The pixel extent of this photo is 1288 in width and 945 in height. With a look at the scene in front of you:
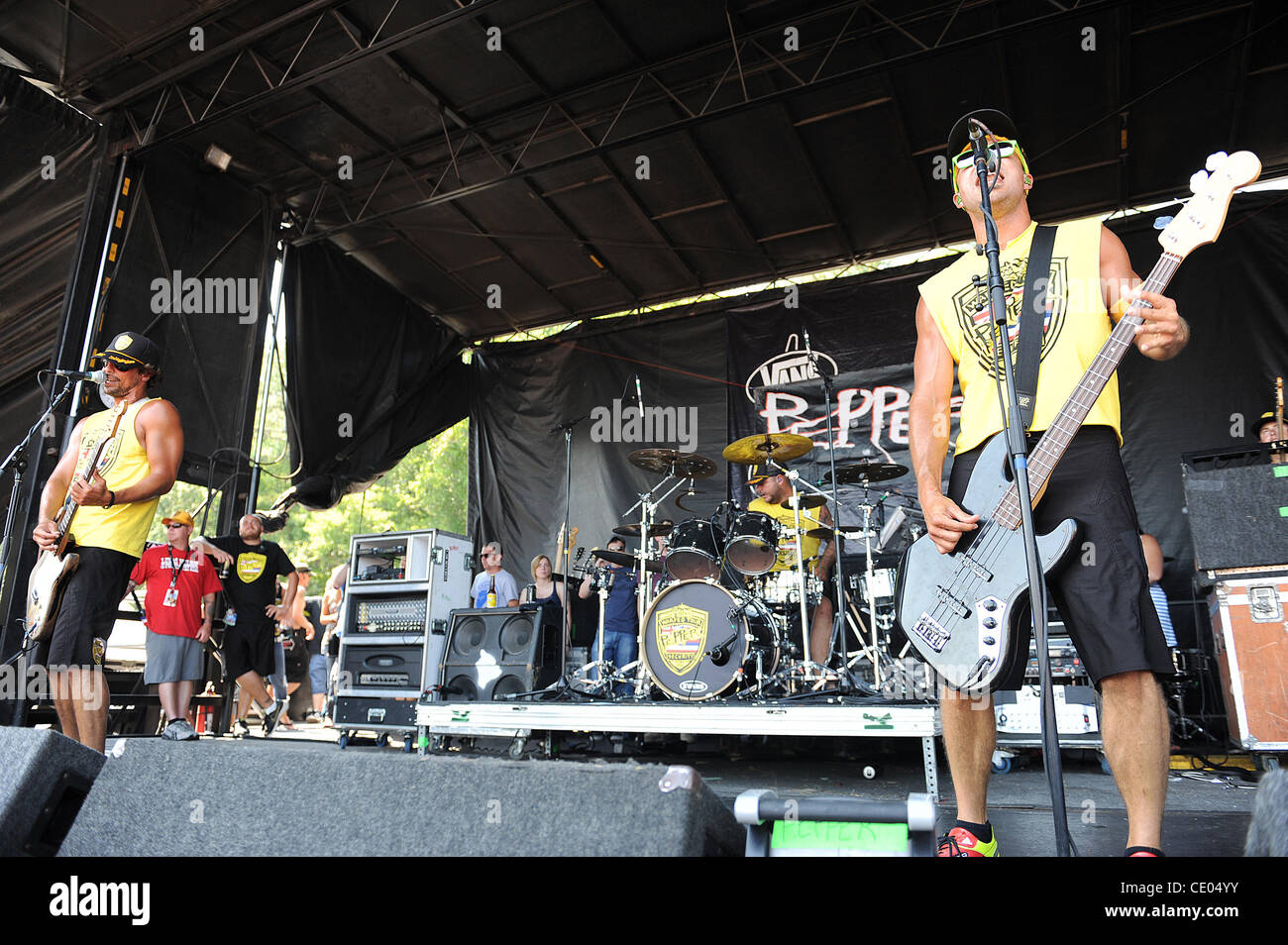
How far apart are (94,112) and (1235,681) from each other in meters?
10.1

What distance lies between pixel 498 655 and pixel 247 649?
94.5 inches

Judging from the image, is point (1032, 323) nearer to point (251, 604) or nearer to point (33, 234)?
point (251, 604)

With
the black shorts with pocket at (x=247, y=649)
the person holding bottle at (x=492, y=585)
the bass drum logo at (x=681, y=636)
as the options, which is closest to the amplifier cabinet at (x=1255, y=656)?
the bass drum logo at (x=681, y=636)

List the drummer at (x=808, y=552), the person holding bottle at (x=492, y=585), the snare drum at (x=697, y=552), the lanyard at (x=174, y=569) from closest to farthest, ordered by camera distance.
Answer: the lanyard at (x=174, y=569)
the snare drum at (x=697, y=552)
the drummer at (x=808, y=552)
the person holding bottle at (x=492, y=585)

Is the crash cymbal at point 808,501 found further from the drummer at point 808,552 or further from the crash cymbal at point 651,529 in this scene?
the crash cymbal at point 651,529

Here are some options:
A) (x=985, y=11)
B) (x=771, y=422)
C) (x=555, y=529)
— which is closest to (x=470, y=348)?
(x=555, y=529)

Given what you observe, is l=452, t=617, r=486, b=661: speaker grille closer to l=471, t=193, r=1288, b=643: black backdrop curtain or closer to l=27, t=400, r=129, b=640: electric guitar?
l=471, t=193, r=1288, b=643: black backdrop curtain

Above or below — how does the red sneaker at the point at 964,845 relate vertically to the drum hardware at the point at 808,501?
below

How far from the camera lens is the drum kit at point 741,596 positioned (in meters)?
5.37

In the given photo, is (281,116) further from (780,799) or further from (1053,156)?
(780,799)

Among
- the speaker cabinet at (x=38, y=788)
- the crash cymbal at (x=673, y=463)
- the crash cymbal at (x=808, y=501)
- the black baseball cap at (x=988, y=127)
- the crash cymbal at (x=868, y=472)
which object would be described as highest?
the black baseball cap at (x=988, y=127)

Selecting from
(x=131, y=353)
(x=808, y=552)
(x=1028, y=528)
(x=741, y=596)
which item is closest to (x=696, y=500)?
(x=808, y=552)

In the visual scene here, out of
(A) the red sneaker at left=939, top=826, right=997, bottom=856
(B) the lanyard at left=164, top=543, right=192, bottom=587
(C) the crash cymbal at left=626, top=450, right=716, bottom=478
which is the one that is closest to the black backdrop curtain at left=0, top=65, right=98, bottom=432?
(B) the lanyard at left=164, top=543, right=192, bottom=587

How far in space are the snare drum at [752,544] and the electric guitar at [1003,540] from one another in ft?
11.5
